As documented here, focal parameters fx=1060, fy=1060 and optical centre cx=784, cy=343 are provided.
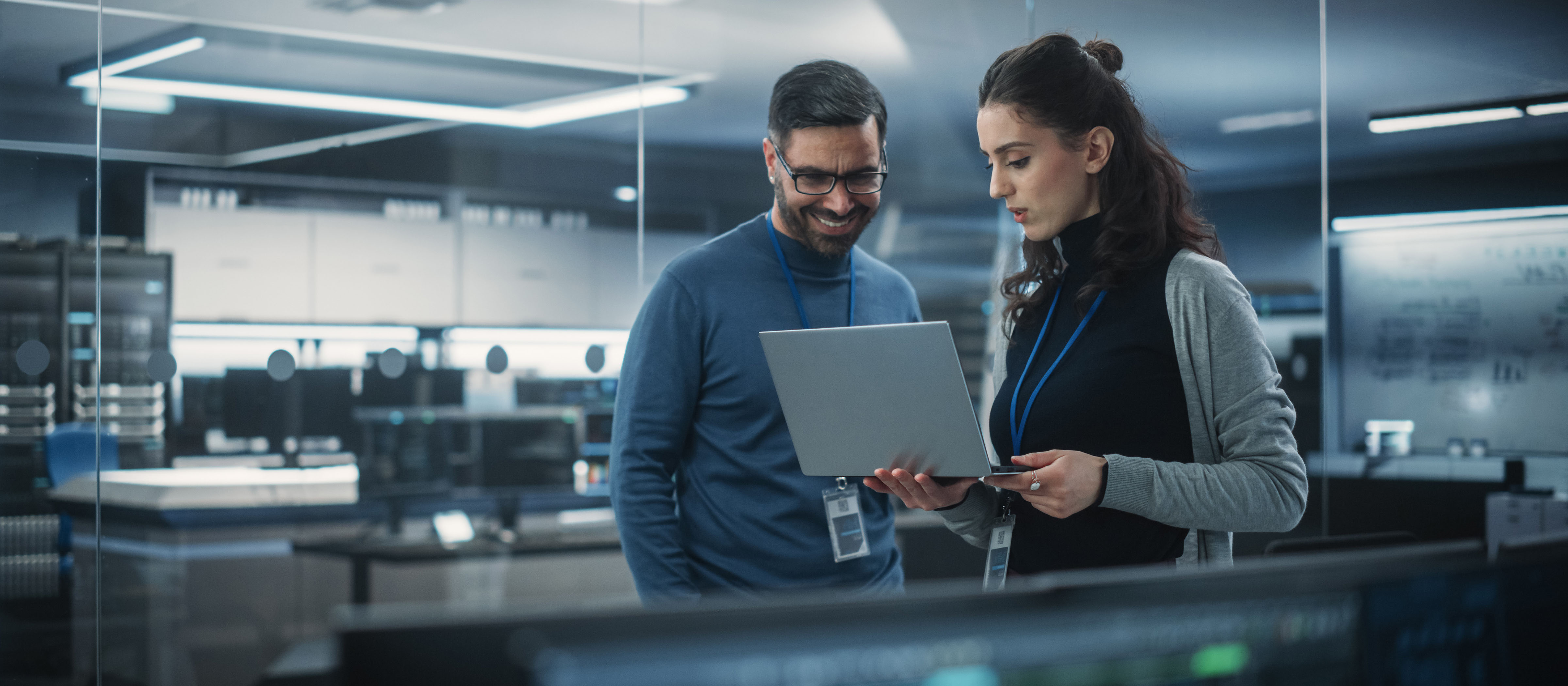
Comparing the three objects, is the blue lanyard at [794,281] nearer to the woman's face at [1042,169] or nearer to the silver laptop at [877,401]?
the silver laptop at [877,401]

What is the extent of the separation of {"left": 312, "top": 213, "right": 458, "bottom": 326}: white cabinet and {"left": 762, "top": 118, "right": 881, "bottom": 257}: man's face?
1775 mm

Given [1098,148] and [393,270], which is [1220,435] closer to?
[1098,148]

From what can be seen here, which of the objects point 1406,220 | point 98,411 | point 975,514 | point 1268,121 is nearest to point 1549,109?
point 1406,220

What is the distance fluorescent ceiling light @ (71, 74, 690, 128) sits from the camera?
286cm

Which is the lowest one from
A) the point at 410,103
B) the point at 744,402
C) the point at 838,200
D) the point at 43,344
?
the point at 744,402

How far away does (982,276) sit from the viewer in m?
3.63

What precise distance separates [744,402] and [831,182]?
381 mm

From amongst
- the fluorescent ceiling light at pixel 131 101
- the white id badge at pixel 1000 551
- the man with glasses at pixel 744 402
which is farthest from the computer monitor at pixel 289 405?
the white id badge at pixel 1000 551

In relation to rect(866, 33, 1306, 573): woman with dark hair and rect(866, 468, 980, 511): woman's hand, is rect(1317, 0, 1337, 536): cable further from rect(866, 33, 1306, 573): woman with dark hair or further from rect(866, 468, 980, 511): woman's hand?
rect(866, 468, 980, 511): woman's hand

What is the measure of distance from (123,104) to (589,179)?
129 cm

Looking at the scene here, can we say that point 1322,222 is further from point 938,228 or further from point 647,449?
point 647,449

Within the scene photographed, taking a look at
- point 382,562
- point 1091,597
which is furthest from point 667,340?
point 382,562

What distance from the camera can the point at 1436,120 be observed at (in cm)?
309

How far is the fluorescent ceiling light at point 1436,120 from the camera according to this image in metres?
2.98
